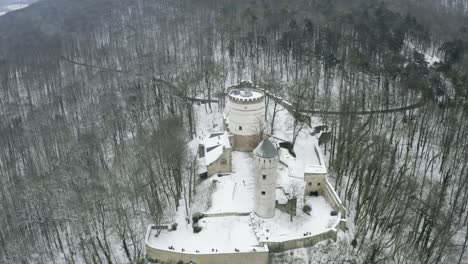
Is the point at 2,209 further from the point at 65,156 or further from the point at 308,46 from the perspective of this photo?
the point at 308,46

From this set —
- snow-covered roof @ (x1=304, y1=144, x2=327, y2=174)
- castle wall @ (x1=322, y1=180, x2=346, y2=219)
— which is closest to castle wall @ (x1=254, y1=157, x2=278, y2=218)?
snow-covered roof @ (x1=304, y1=144, x2=327, y2=174)

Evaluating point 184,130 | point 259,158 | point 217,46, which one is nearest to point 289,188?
point 259,158

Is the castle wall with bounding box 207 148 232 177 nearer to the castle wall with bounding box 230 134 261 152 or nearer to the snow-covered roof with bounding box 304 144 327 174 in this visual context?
the castle wall with bounding box 230 134 261 152

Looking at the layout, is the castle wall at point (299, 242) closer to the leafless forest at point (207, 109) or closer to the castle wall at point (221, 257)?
the castle wall at point (221, 257)

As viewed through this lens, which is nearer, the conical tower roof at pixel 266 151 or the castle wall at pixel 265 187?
the conical tower roof at pixel 266 151

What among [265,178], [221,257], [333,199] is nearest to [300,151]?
[333,199]

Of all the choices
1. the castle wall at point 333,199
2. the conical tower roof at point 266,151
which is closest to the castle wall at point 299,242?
the castle wall at point 333,199
